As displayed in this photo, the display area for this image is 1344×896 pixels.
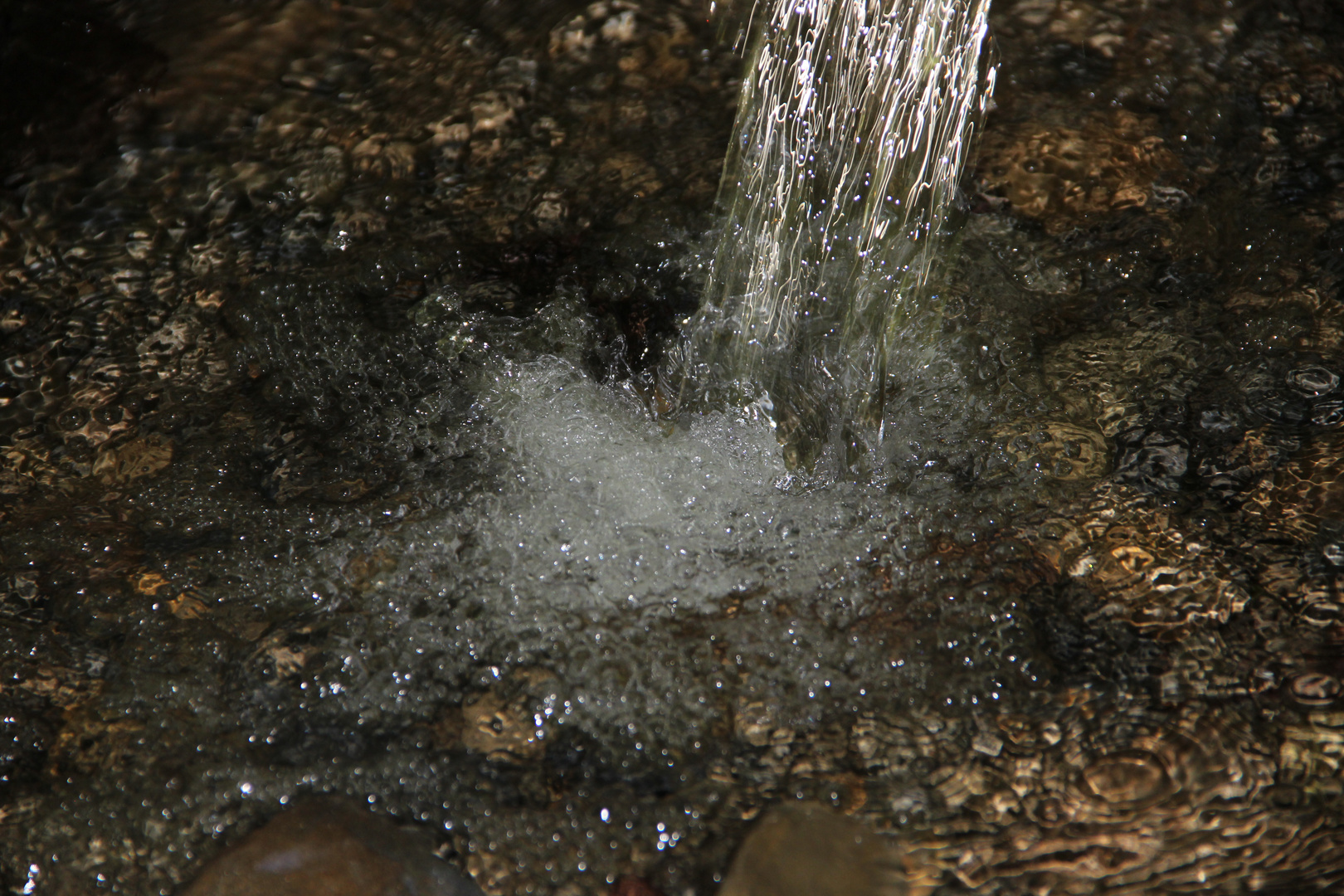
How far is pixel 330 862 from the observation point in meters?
1.25

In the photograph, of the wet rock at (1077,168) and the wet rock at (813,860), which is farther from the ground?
the wet rock at (1077,168)

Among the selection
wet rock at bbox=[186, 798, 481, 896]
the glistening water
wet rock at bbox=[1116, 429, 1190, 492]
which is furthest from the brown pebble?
wet rock at bbox=[1116, 429, 1190, 492]

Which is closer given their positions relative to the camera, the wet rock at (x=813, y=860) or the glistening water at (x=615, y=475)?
the wet rock at (x=813, y=860)

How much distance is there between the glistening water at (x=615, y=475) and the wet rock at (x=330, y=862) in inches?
1.4

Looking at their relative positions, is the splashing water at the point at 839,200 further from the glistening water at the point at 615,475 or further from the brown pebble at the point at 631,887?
the brown pebble at the point at 631,887

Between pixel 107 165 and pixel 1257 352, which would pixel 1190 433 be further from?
pixel 107 165

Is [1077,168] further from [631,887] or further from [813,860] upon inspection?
[631,887]

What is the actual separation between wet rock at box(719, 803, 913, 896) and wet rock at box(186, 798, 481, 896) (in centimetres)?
37

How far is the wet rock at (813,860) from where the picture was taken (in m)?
1.23

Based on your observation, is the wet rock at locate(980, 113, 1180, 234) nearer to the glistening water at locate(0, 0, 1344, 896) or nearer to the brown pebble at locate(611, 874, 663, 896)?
the glistening water at locate(0, 0, 1344, 896)

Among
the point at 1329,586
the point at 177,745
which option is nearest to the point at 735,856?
the point at 177,745

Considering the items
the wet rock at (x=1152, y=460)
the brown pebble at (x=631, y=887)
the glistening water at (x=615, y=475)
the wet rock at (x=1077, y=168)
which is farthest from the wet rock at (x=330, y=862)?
the wet rock at (x=1077, y=168)

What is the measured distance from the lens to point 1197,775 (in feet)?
4.24

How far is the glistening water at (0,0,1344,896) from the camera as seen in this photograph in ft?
4.42
